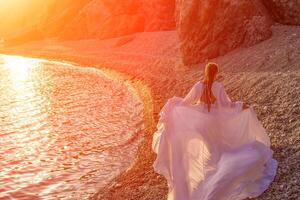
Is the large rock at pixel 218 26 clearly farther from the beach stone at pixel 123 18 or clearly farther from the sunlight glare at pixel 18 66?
the beach stone at pixel 123 18

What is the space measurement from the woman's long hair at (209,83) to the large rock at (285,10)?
22119mm

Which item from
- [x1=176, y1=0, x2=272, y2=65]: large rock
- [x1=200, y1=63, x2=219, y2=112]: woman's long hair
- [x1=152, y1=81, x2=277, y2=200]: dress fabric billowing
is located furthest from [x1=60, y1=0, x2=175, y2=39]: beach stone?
[x1=200, y1=63, x2=219, y2=112]: woman's long hair

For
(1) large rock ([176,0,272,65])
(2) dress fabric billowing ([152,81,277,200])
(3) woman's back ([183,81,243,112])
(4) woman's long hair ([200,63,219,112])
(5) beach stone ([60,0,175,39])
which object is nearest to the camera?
(2) dress fabric billowing ([152,81,277,200])

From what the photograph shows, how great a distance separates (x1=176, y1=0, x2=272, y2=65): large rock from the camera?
101 ft

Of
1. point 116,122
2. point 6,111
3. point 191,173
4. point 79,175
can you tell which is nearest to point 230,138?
point 191,173

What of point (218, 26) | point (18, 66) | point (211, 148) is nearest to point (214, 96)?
point (211, 148)

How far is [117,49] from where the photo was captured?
52156 mm

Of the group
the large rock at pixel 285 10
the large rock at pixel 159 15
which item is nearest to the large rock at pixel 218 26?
the large rock at pixel 285 10

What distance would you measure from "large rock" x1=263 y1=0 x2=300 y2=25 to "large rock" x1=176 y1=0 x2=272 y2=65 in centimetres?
74

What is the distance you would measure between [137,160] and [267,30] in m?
17.7

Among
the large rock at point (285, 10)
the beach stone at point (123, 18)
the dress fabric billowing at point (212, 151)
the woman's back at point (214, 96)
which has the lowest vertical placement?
the dress fabric billowing at point (212, 151)

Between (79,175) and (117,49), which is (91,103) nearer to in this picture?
(79,175)

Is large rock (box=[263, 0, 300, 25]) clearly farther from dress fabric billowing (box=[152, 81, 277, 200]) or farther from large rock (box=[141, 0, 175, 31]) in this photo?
dress fabric billowing (box=[152, 81, 277, 200])

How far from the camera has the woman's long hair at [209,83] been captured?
10.9m
